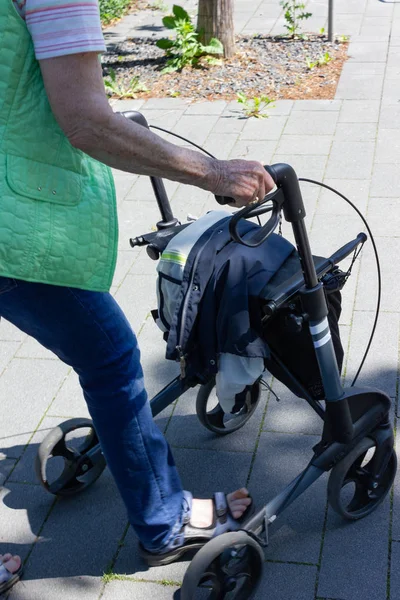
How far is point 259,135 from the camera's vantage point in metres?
5.85

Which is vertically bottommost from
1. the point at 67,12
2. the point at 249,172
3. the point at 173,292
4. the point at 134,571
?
the point at 134,571

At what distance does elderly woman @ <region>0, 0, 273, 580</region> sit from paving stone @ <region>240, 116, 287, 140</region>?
3698 millimetres

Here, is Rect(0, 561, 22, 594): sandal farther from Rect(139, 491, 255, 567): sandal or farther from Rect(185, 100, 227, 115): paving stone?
Rect(185, 100, 227, 115): paving stone

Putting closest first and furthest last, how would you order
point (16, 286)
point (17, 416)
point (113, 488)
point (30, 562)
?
point (16, 286)
point (30, 562)
point (113, 488)
point (17, 416)

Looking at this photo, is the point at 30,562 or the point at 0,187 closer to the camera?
the point at 0,187

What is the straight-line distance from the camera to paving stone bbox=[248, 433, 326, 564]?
2.71 m

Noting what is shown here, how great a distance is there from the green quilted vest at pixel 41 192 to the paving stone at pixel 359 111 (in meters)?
4.12

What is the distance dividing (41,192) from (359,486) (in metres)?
1.52

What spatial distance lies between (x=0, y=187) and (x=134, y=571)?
1.43m

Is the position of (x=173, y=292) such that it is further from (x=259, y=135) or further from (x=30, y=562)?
(x=259, y=135)

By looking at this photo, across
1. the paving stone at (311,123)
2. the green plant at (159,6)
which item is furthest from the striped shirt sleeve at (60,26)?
the green plant at (159,6)

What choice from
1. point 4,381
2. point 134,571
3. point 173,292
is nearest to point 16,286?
point 173,292

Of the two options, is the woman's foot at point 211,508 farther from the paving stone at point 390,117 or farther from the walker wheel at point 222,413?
the paving stone at point 390,117

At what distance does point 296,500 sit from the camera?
2904 mm
